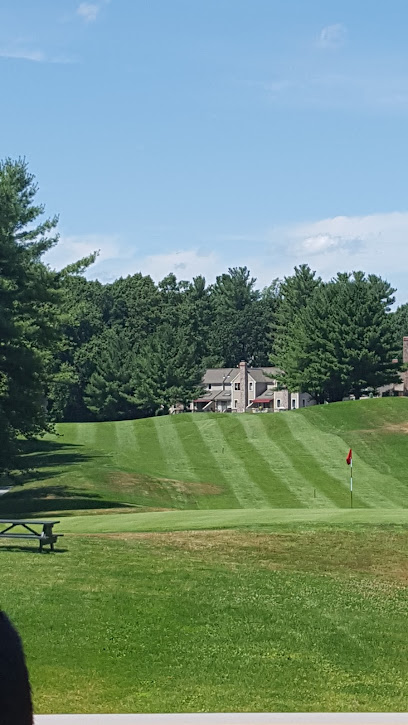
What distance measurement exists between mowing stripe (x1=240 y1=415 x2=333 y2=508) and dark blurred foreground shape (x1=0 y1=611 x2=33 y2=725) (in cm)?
4505

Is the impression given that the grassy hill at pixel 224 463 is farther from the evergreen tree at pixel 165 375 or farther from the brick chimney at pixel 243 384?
the brick chimney at pixel 243 384

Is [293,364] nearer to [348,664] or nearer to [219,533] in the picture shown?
[219,533]

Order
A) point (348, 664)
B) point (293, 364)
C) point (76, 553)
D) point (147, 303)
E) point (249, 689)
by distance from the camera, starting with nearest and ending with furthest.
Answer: point (249, 689), point (348, 664), point (76, 553), point (293, 364), point (147, 303)

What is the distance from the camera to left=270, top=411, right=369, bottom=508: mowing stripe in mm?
52222

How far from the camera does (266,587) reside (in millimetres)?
18141

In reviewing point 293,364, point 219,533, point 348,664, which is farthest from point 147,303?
point 348,664

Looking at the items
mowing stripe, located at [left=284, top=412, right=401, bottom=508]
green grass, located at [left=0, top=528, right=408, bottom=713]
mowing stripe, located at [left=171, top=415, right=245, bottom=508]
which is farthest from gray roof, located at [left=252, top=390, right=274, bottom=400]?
green grass, located at [left=0, top=528, right=408, bottom=713]

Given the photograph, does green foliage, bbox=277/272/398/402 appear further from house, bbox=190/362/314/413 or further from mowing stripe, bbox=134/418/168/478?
house, bbox=190/362/314/413

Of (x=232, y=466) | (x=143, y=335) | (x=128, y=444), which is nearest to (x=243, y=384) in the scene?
(x=143, y=335)

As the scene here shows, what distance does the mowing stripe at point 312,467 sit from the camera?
52.2 meters

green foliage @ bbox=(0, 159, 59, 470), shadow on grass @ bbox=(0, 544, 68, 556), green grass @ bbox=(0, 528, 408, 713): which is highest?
green foliage @ bbox=(0, 159, 59, 470)

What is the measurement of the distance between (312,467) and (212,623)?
44841 mm

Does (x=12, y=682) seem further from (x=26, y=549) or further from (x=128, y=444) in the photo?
(x=128, y=444)

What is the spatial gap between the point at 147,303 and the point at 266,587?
12649 centimetres
